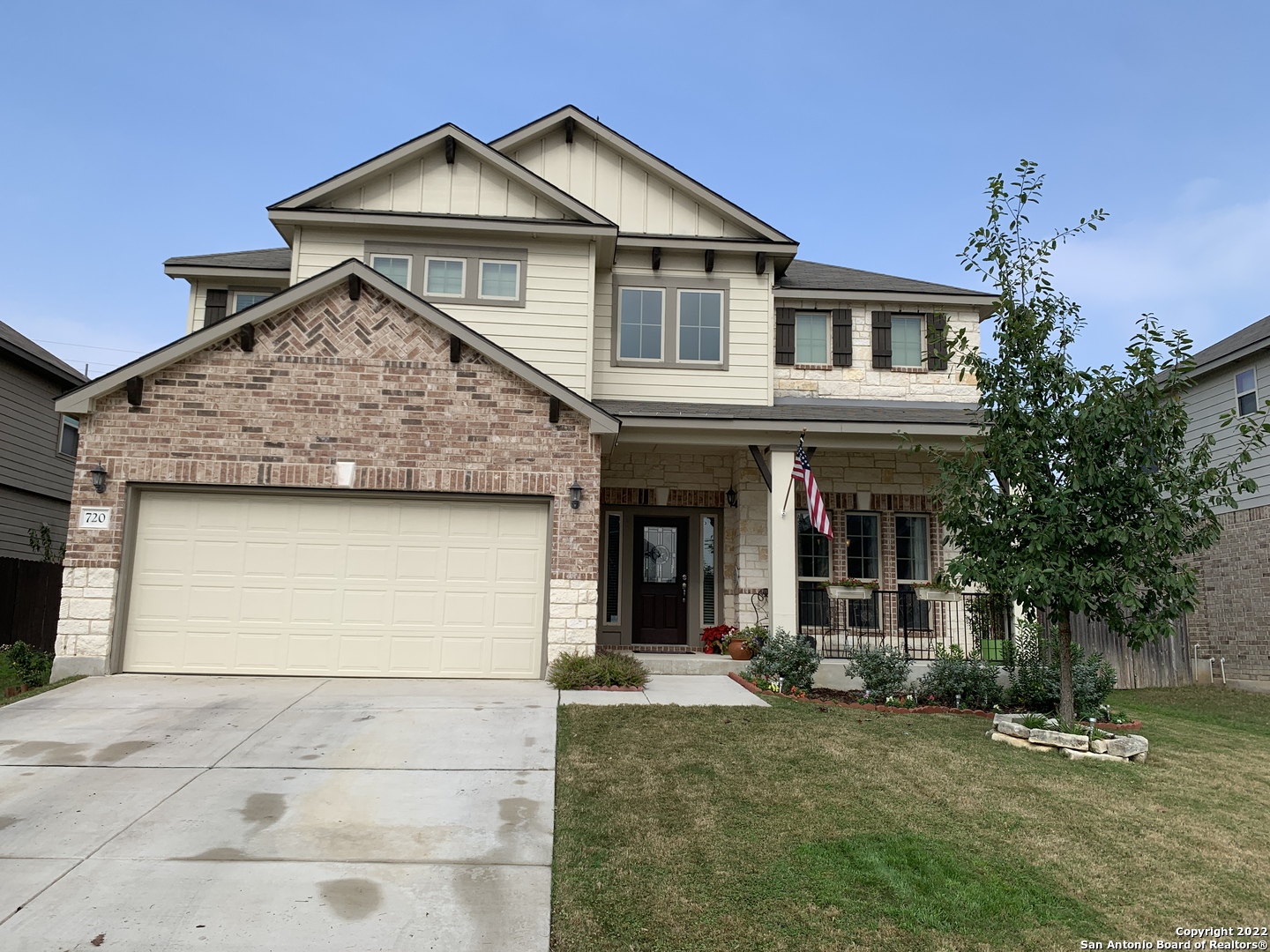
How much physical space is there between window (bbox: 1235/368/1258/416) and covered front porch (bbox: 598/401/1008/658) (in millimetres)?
5856

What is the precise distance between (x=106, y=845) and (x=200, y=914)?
51.0 inches

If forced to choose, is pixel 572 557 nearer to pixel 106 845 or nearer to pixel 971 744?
pixel 971 744

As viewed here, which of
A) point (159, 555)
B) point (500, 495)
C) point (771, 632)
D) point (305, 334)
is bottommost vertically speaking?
point (771, 632)

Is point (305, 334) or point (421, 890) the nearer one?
point (421, 890)

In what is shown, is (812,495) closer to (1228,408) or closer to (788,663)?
(788,663)

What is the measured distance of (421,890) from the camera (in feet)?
15.2

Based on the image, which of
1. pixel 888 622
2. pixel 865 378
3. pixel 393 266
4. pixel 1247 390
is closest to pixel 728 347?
pixel 865 378

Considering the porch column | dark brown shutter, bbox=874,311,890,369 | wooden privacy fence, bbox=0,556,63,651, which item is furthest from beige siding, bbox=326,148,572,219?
wooden privacy fence, bbox=0,556,63,651

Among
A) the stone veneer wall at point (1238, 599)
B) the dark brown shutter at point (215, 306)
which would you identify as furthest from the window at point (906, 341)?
the dark brown shutter at point (215, 306)

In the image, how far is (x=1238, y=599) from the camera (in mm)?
15602

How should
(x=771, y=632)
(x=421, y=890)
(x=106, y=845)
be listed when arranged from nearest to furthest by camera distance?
(x=421, y=890) < (x=106, y=845) < (x=771, y=632)

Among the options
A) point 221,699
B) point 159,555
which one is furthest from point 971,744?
point 159,555

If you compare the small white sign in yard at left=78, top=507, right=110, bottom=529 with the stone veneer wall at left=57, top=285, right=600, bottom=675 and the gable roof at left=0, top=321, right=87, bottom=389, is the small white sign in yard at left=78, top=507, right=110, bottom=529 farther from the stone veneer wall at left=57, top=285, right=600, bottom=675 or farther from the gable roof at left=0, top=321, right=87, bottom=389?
the gable roof at left=0, top=321, right=87, bottom=389

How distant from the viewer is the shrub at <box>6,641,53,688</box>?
9977 millimetres
